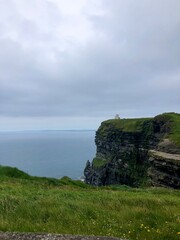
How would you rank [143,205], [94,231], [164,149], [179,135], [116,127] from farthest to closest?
[116,127] → [179,135] → [164,149] → [143,205] → [94,231]

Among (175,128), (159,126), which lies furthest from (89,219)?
A: (159,126)

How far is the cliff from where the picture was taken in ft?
245

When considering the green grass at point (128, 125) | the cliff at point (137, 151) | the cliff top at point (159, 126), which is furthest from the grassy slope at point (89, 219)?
the green grass at point (128, 125)

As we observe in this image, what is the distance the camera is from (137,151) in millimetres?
119688

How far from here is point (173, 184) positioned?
67062mm

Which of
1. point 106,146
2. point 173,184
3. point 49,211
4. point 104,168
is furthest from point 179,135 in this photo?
point 49,211

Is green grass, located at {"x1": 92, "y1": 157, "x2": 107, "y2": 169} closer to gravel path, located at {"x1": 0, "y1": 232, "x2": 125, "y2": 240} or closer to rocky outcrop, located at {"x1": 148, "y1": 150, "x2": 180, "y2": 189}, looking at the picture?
rocky outcrop, located at {"x1": 148, "y1": 150, "x2": 180, "y2": 189}

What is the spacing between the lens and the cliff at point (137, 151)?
7481 centimetres

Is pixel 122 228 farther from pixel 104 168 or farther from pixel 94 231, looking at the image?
pixel 104 168

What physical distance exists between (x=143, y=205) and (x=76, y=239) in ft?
27.5

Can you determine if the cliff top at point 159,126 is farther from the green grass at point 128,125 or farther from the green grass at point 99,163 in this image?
the green grass at point 99,163

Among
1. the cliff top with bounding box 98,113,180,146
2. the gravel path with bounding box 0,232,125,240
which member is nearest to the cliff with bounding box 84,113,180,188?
the cliff top with bounding box 98,113,180,146

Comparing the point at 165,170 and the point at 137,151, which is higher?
the point at 137,151

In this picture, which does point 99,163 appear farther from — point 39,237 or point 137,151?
point 39,237
